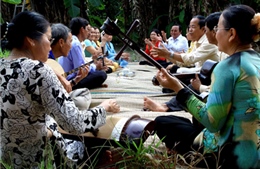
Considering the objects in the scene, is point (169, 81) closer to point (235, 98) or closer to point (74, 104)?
point (235, 98)

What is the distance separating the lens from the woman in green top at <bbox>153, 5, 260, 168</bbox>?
1.41 m

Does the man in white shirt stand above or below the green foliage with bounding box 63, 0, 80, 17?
below

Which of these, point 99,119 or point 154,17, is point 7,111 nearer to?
point 99,119

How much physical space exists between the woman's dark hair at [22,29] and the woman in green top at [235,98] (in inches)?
26.0

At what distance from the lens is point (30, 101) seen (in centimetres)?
139

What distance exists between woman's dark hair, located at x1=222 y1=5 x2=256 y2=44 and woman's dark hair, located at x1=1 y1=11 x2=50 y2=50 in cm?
79

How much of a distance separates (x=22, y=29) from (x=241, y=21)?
90cm

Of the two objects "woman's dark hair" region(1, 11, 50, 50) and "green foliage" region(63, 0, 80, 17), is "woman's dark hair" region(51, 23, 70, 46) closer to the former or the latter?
"woman's dark hair" region(1, 11, 50, 50)

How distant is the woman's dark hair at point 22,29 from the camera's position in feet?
4.80

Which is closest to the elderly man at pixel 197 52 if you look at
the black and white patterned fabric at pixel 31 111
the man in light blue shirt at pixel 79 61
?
the man in light blue shirt at pixel 79 61

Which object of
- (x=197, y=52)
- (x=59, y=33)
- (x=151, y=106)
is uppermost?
(x=59, y=33)

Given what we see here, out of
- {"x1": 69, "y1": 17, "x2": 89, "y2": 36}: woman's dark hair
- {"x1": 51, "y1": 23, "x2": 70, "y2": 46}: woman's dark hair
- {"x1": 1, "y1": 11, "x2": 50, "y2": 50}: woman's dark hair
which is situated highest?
{"x1": 1, "y1": 11, "x2": 50, "y2": 50}: woman's dark hair

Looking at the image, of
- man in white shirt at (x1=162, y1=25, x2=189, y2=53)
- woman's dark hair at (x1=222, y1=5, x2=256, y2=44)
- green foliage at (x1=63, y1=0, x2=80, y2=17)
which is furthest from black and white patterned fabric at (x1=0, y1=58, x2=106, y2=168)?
green foliage at (x1=63, y1=0, x2=80, y2=17)

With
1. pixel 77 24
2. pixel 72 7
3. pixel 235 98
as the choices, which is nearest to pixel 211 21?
pixel 235 98
